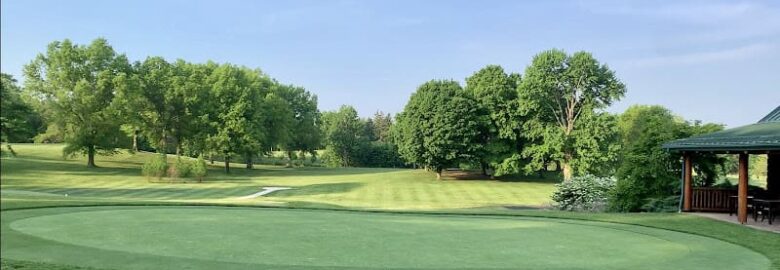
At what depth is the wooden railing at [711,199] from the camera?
65.7 feet

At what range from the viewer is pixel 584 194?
86.1ft

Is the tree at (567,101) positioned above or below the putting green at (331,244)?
above

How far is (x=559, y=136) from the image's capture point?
152ft

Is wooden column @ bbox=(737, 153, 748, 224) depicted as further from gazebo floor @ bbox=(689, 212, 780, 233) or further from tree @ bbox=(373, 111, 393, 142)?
tree @ bbox=(373, 111, 393, 142)

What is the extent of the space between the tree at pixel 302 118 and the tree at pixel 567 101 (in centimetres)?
3289

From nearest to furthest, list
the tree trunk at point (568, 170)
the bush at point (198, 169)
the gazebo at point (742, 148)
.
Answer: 1. the gazebo at point (742, 148)
2. the bush at point (198, 169)
3. the tree trunk at point (568, 170)

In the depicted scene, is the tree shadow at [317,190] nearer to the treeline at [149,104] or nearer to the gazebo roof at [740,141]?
the treeline at [149,104]

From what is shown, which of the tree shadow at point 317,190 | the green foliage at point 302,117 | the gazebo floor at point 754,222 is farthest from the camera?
the green foliage at point 302,117

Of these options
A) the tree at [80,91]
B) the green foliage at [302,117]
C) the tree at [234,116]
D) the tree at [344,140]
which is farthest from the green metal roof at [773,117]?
the tree at [344,140]

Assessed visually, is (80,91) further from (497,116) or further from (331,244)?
(331,244)

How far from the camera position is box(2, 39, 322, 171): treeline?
4419 centimetres

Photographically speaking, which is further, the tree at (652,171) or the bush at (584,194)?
the bush at (584,194)

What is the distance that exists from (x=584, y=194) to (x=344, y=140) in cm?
6215

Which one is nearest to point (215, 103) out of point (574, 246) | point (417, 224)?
point (417, 224)
